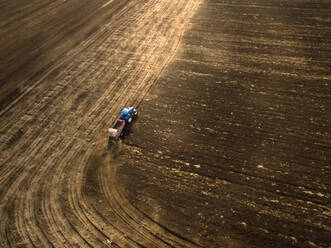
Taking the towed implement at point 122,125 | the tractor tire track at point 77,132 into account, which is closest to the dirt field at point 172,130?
the tractor tire track at point 77,132

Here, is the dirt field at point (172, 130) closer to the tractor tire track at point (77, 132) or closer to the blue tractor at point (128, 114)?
the tractor tire track at point (77, 132)

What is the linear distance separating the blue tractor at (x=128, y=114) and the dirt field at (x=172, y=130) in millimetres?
374

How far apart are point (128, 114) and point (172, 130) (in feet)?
7.19

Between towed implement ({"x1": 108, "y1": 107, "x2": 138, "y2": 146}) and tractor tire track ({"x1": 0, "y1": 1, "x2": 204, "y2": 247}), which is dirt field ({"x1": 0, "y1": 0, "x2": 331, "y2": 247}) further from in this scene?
towed implement ({"x1": 108, "y1": 107, "x2": 138, "y2": 146})

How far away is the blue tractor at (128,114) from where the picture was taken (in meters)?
11.3

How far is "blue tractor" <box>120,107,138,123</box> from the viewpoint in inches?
445

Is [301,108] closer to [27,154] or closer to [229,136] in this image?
[229,136]

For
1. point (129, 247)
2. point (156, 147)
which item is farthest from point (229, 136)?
point (129, 247)

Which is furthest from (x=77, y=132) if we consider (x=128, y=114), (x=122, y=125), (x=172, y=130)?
(x=172, y=130)

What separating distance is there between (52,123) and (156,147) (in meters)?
5.35

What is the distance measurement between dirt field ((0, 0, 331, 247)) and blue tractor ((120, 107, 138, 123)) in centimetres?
37

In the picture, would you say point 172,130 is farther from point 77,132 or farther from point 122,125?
point 77,132

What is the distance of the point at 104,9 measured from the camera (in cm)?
2003

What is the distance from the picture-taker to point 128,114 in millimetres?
11367
